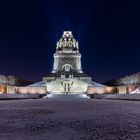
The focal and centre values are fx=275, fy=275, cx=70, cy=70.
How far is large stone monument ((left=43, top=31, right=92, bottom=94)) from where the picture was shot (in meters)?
82.1

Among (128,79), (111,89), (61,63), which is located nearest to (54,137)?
(111,89)

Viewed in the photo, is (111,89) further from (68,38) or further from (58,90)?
(68,38)

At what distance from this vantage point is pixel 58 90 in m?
82.0

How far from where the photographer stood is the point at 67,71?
305ft

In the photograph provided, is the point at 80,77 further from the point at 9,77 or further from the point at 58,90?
the point at 9,77

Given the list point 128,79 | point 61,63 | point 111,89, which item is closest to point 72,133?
point 111,89

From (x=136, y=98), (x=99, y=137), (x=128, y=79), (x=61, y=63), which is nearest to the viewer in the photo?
(x=99, y=137)

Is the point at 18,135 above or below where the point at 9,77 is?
below

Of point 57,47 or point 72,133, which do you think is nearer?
point 72,133

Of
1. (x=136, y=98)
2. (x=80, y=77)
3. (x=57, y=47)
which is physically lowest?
(x=136, y=98)

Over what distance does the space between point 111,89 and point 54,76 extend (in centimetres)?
1943

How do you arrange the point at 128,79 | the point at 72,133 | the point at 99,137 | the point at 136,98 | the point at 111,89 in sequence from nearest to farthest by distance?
the point at 99,137 → the point at 72,133 → the point at 136,98 → the point at 111,89 → the point at 128,79

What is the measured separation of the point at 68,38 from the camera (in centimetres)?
10519

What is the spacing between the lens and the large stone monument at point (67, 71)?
82.1 m
